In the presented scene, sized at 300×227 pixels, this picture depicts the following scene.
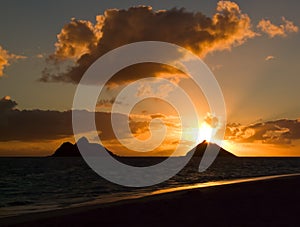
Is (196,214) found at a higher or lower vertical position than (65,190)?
higher

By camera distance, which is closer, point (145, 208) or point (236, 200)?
point (145, 208)

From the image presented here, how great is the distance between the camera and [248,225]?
591 inches

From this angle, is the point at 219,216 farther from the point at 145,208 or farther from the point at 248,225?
the point at 145,208

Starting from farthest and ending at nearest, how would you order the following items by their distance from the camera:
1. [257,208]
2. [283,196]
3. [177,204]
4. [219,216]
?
[283,196], [177,204], [257,208], [219,216]

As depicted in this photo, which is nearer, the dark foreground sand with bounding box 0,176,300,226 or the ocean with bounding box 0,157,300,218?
the dark foreground sand with bounding box 0,176,300,226

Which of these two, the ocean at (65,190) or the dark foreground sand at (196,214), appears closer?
the dark foreground sand at (196,214)

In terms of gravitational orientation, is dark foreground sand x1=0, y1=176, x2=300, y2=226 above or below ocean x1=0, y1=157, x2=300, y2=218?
above

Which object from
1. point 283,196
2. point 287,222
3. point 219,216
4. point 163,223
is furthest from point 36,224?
point 283,196

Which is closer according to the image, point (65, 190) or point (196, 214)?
point (196, 214)

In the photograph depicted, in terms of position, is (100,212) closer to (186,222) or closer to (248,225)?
(186,222)

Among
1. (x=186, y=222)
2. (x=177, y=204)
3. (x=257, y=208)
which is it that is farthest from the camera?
(x=177, y=204)

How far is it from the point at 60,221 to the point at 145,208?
4.77 m

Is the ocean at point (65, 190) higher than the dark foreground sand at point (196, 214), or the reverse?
the dark foreground sand at point (196, 214)

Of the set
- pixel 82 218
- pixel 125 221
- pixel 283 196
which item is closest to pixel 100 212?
pixel 82 218
